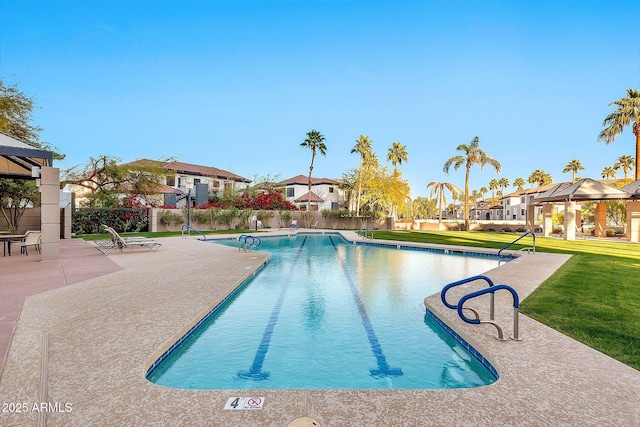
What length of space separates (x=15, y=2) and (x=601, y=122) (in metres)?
39.4

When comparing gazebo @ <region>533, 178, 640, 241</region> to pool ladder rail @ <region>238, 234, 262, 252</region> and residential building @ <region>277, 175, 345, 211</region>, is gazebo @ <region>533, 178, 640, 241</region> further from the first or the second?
residential building @ <region>277, 175, 345, 211</region>

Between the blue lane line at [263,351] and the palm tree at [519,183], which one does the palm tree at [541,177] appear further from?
the blue lane line at [263,351]

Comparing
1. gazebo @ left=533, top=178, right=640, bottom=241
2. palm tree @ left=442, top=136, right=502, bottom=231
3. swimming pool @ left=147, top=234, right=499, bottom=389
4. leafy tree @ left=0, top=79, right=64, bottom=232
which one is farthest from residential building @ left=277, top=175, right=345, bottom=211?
swimming pool @ left=147, top=234, right=499, bottom=389

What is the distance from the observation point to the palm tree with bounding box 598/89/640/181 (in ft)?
79.3

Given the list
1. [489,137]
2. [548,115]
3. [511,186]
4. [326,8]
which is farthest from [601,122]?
[511,186]

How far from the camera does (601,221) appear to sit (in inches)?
992

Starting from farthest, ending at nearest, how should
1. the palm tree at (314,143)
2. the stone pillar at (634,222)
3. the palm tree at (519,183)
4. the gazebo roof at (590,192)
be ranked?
1. the palm tree at (519,183)
2. the palm tree at (314,143)
3. the gazebo roof at (590,192)
4. the stone pillar at (634,222)

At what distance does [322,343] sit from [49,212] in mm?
10111

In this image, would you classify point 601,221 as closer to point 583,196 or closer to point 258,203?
point 583,196

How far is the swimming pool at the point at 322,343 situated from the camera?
393 cm

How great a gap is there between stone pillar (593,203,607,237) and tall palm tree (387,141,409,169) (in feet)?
73.0

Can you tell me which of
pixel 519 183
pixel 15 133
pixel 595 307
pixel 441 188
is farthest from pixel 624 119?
pixel 519 183

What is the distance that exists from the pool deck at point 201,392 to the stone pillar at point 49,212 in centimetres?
529

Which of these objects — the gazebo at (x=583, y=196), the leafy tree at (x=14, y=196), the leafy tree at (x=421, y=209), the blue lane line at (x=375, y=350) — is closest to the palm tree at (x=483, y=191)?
the leafy tree at (x=421, y=209)
